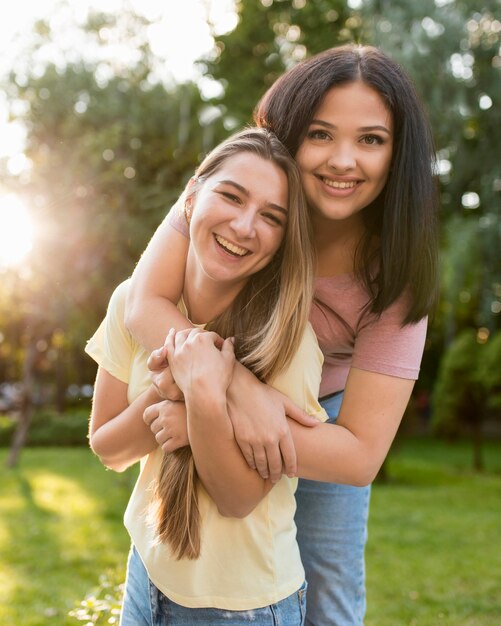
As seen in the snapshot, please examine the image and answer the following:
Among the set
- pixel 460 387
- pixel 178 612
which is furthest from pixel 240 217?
pixel 460 387

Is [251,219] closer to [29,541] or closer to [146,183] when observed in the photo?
[29,541]

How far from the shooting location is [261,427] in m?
1.86

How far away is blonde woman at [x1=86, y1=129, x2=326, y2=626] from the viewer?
6.10 ft

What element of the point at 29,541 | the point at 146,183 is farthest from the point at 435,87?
the point at 29,541

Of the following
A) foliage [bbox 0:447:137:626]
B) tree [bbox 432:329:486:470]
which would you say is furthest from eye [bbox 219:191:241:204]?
tree [bbox 432:329:486:470]

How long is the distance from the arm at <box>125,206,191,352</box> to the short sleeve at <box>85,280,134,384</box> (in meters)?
0.05

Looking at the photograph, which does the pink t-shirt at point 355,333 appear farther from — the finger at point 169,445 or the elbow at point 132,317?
the finger at point 169,445

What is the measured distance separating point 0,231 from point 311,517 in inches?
452

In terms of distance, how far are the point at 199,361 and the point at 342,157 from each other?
0.73 metres

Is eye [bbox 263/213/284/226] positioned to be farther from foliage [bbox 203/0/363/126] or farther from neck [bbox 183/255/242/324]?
foliage [bbox 203/0/363/126]

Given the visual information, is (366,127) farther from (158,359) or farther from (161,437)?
(161,437)

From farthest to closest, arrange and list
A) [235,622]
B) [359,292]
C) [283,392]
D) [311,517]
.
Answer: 1. [311,517]
2. [359,292]
3. [283,392]
4. [235,622]

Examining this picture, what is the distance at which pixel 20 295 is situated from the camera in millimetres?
14703

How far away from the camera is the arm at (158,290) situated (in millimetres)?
2068
